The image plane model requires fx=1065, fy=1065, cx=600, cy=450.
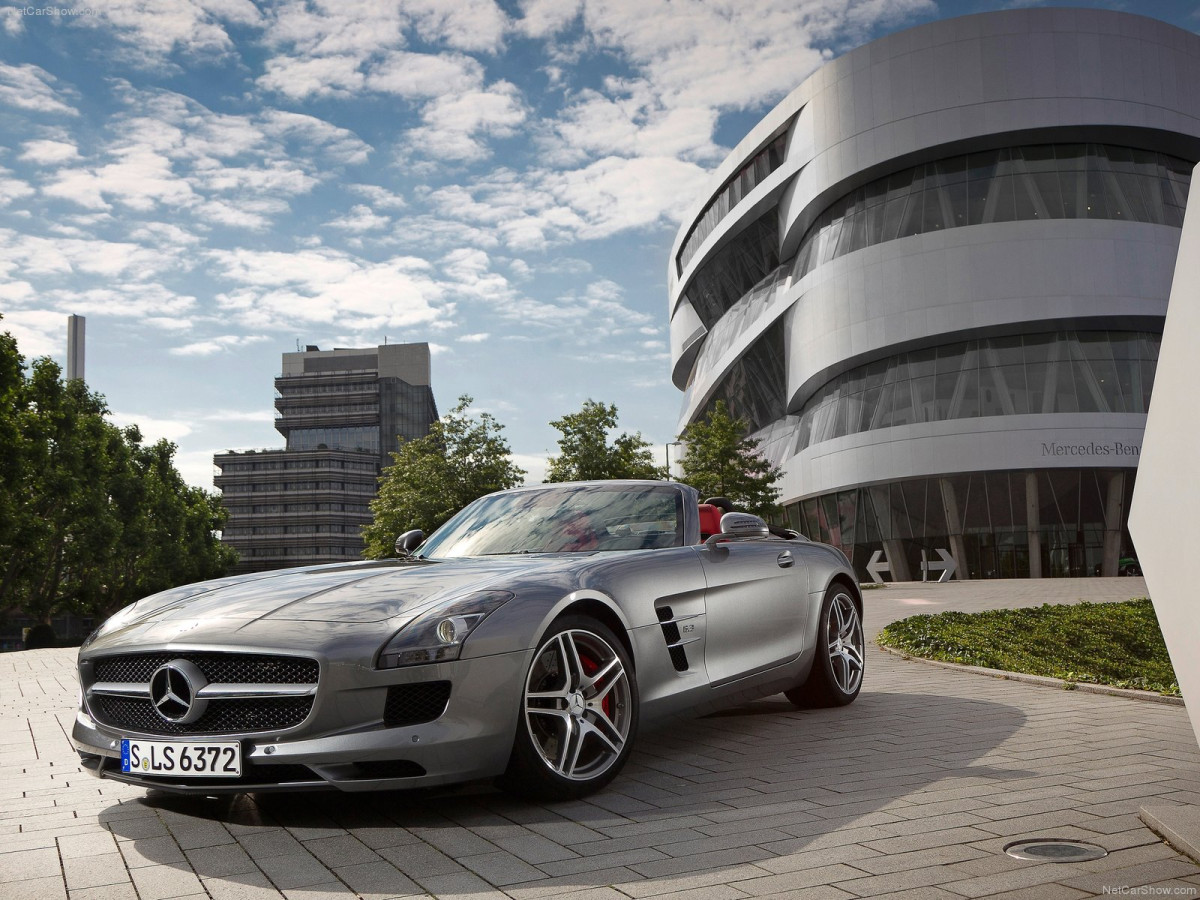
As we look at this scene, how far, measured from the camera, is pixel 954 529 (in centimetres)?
4141

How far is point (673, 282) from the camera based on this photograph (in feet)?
231

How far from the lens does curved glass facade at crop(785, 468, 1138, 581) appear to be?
3997cm

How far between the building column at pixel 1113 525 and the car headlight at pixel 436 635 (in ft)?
133

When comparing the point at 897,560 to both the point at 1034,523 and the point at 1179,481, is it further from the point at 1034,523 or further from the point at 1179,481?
the point at 1179,481

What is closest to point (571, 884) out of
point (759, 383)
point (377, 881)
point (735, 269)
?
point (377, 881)

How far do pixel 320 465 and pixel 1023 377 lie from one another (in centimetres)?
10309

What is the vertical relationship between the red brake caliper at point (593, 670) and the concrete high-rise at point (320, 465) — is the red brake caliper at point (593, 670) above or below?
below

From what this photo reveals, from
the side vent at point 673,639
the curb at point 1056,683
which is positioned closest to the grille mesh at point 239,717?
the side vent at point 673,639

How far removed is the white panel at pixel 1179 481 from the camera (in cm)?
317

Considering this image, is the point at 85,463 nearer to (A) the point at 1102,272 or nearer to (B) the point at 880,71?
(B) the point at 880,71

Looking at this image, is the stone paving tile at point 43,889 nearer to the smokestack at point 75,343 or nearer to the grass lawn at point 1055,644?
the grass lawn at point 1055,644

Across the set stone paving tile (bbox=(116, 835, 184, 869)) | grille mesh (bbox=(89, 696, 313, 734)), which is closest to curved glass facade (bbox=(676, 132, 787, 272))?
grille mesh (bbox=(89, 696, 313, 734))

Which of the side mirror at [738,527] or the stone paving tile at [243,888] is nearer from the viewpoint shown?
the stone paving tile at [243,888]

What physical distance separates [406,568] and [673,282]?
6651cm
